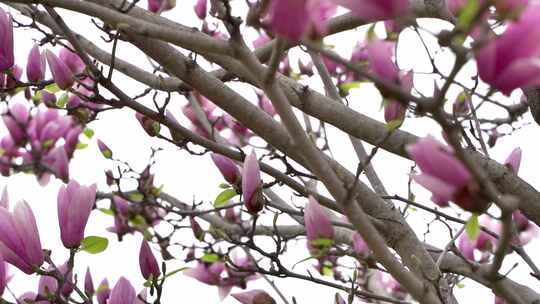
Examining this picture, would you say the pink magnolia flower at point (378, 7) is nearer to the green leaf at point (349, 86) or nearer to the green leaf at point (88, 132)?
the green leaf at point (349, 86)

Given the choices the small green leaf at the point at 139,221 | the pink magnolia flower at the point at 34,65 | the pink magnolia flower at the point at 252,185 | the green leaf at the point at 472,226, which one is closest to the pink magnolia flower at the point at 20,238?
the pink magnolia flower at the point at 252,185

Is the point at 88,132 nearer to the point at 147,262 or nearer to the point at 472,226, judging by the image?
the point at 147,262

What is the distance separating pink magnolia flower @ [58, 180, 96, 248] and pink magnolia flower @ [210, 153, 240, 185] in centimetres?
28

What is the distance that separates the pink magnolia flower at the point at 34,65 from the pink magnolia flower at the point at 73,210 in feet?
1.27

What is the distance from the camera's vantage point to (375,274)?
1.79 m

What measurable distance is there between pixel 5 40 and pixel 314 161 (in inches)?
23.4

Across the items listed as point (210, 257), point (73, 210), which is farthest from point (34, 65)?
point (210, 257)

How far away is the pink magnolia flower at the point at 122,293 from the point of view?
1.07 m

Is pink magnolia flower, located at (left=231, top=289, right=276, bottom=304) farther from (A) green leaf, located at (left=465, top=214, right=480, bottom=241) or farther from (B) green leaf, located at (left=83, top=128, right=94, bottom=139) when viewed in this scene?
(B) green leaf, located at (left=83, top=128, right=94, bottom=139)

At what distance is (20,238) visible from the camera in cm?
97

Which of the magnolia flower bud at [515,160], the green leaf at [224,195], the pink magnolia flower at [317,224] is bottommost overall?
the pink magnolia flower at [317,224]

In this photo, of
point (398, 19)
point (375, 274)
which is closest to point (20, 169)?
point (375, 274)

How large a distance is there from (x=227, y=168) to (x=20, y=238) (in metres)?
0.41

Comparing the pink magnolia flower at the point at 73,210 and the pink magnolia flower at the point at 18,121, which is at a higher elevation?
the pink magnolia flower at the point at 18,121
